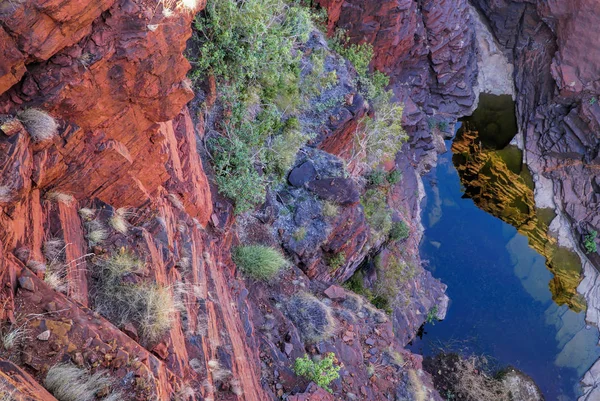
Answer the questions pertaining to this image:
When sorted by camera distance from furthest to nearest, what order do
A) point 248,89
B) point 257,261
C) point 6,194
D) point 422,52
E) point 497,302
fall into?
point 422,52 → point 497,302 → point 248,89 → point 257,261 → point 6,194

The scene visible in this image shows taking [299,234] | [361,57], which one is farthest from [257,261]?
[361,57]

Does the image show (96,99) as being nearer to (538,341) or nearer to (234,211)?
(234,211)

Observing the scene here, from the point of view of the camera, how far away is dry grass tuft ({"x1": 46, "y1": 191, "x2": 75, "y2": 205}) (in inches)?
162

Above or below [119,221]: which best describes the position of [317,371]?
below

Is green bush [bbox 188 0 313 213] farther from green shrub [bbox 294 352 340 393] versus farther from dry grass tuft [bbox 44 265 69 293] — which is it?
dry grass tuft [bbox 44 265 69 293]

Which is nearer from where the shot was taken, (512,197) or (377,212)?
(377,212)

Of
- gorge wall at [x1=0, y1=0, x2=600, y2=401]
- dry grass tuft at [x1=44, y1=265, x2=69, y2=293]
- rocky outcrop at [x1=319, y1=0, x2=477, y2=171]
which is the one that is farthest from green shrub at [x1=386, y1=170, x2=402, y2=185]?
dry grass tuft at [x1=44, y1=265, x2=69, y2=293]

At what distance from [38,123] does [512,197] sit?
1973cm

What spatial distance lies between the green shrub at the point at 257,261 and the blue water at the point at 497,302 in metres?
8.90

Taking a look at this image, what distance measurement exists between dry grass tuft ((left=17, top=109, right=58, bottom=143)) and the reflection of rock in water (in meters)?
18.2

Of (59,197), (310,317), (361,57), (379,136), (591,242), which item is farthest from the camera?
(591,242)

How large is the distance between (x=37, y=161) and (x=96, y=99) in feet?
2.43

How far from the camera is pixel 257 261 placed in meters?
7.58

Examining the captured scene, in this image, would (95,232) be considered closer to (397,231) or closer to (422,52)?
(397,231)
